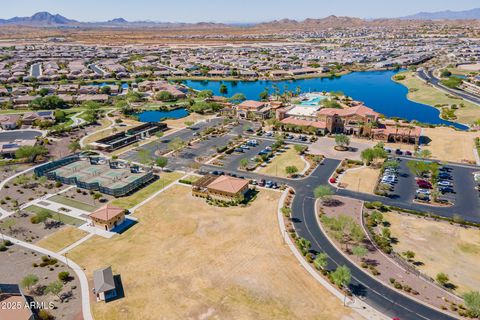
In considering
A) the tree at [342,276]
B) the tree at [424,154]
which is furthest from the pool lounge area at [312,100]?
the tree at [342,276]

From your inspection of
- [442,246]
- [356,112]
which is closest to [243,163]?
[442,246]

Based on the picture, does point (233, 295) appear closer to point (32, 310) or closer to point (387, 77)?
point (32, 310)

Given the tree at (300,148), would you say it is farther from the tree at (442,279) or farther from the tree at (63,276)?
the tree at (63,276)

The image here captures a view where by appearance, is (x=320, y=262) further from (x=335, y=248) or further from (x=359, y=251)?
(x=335, y=248)

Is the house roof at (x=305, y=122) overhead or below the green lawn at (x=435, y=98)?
below

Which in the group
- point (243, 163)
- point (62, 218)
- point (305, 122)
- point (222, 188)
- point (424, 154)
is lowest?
point (62, 218)

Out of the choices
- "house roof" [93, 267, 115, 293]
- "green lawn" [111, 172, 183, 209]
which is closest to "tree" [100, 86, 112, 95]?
"green lawn" [111, 172, 183, 209]

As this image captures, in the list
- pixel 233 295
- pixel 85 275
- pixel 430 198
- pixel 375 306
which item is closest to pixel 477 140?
pixel 430 198
